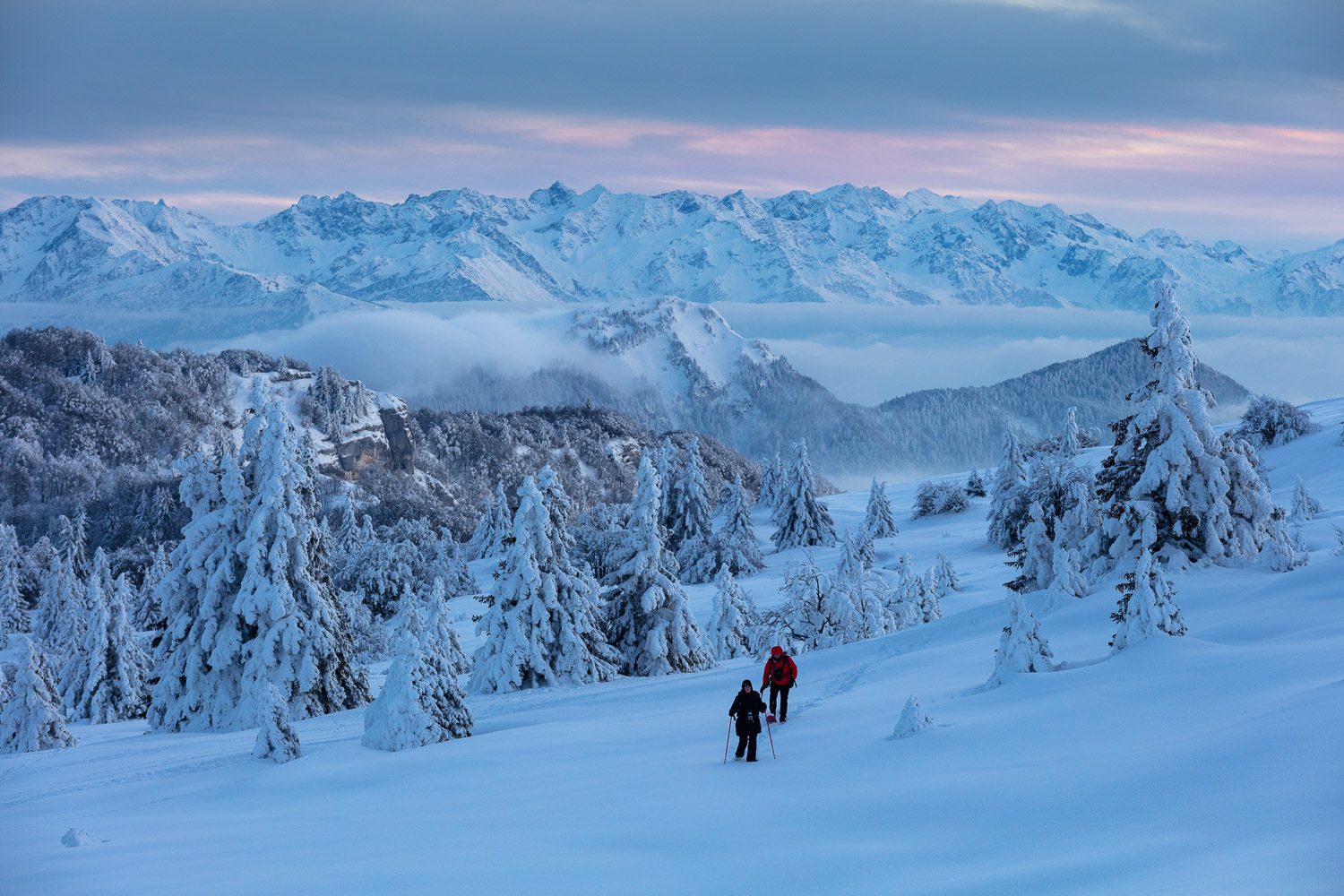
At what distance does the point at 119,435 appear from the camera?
5807 inches

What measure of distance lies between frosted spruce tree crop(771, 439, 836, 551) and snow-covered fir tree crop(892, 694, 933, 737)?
5682 cm

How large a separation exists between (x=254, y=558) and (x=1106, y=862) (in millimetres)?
21969

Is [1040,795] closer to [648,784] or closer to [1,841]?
[648,784]

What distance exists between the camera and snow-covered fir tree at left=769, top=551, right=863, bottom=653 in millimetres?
29969

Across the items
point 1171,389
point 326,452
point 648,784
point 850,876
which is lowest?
point 326,452

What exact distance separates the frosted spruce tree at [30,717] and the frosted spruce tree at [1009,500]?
3936cm

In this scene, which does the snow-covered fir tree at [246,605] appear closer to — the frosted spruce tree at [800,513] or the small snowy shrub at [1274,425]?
the frosted spruce tree at [800,513]

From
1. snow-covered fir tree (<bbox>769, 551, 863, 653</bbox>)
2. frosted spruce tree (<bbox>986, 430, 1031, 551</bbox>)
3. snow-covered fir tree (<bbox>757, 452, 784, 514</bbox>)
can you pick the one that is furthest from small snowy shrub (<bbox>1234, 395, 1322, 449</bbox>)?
snow-covered fir tree (<bbox>769, 551, 863, 653</bbox>)

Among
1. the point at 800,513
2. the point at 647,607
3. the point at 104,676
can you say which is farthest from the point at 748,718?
the point at 800,513

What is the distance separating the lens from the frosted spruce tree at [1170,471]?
2159 centimetres

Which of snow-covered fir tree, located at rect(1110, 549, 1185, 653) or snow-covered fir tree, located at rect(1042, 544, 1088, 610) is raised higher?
snow-covered fir tree, located at rect(1110, 549, 1185, 653)

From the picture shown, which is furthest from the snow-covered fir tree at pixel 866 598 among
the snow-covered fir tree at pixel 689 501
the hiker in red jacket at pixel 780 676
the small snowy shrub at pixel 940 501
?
the small snowy shrub at pixel 940 501

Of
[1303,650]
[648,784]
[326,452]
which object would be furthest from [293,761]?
[326,452]

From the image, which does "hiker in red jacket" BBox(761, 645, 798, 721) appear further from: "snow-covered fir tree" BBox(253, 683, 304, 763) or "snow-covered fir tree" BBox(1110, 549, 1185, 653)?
"snow-covered fir tree" BBox(253, 683, 304, 763)
